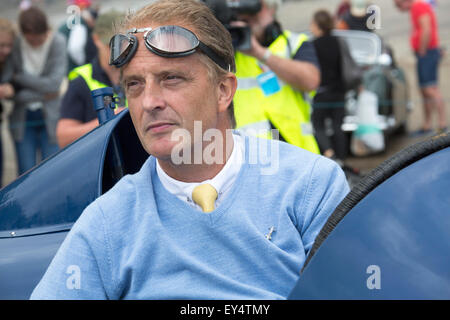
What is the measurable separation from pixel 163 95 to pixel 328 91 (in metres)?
5.01

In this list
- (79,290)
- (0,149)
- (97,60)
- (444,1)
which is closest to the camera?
(79,290)

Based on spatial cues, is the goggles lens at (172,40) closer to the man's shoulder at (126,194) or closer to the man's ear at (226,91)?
the man's ear at (226,91)

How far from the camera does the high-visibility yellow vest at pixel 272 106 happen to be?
364cm

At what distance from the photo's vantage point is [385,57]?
27.4 feet

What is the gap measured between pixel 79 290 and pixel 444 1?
1750 centimetres

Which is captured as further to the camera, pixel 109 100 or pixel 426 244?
pixel 109 100

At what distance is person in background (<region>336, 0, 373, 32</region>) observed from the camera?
310 inches

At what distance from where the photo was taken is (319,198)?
1.87 m

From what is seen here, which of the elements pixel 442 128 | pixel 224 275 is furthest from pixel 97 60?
pixel 442 128

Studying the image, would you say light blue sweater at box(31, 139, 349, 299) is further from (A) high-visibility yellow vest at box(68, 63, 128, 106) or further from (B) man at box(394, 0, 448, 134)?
(B) man at box(394, 0, 448, 134)

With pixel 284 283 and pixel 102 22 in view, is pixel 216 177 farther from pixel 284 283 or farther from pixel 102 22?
pixel 102 22

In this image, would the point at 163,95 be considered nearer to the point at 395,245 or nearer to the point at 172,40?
the point at 172,40

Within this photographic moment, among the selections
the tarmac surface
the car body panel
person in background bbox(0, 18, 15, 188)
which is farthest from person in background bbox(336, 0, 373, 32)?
the car body panel

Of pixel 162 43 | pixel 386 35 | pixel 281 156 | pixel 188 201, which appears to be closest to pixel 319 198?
pixel 281 156
